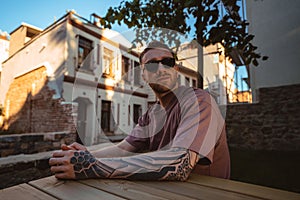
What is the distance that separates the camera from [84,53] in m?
7.96

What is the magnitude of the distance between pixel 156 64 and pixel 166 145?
471mm

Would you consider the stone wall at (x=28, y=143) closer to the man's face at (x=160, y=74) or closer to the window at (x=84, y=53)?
the man's face at (x=160, y=74)

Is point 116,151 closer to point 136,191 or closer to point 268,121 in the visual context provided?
point 136,191

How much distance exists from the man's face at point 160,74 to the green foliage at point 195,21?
600 mm

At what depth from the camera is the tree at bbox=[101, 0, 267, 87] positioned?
1604 mm

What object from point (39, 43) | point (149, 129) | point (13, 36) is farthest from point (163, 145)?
point (13, 36)

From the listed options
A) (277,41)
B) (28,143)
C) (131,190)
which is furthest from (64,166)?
(277,41)

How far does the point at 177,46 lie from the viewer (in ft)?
7.20

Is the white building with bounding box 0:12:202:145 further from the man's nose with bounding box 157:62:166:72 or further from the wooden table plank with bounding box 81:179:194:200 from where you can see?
the wooden table plank with bounding box 81:179:194:200

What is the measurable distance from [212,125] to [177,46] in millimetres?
1626

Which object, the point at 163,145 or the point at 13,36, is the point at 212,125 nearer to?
the point at 163,145

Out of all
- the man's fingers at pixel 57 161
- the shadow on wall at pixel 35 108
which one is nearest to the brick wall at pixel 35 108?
the shadow on wall at pixel 35 108

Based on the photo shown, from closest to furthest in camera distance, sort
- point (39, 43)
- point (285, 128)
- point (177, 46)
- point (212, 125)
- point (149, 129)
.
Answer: point (212, 125)
point (149, 129)
point (177, 46)
point (285, 128)
point (39, 43)

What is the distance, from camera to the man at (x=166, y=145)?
667 millimetres
